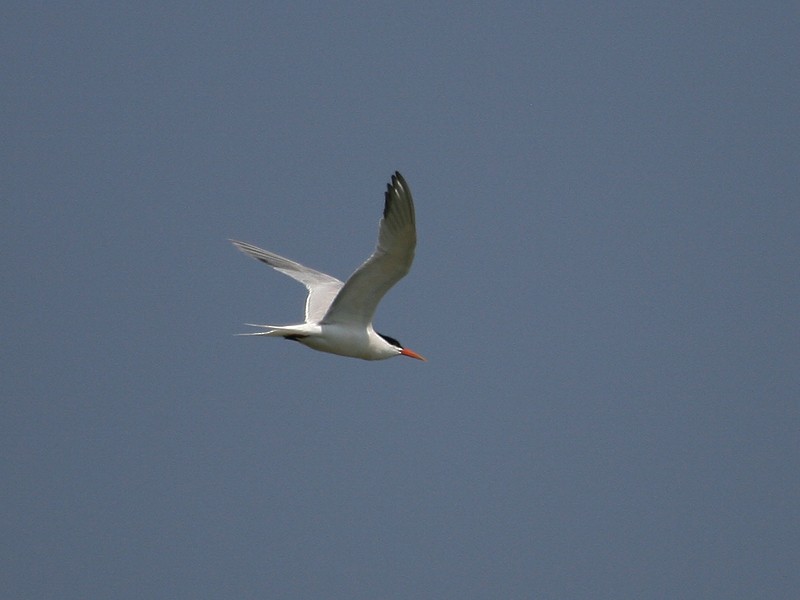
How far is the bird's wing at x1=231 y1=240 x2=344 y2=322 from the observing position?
11961 millimetres

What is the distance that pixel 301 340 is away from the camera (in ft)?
35.6

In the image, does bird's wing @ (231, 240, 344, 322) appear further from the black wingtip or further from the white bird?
the black wingtip

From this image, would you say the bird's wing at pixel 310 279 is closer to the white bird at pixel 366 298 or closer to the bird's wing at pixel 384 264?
the white bird at pixel 366 298

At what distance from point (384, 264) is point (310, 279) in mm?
3058

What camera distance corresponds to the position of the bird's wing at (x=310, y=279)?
39.2 ft

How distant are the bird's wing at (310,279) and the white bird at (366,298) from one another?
0.04ft

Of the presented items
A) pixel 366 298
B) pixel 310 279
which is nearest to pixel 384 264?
pixel 366 298

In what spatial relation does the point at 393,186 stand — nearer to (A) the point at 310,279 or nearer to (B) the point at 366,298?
(B) the point at 366,298

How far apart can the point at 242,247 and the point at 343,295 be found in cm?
349

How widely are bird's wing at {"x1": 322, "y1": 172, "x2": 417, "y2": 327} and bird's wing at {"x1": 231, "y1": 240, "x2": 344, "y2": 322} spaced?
2.08ft

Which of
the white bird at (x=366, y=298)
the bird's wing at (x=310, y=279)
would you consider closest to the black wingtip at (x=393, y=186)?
the white bird at (x=366, y=298)

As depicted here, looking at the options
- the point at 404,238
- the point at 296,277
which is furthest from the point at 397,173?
the point at 296,277

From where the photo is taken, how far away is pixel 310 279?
12969mm

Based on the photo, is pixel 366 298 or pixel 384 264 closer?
pixel 384 264
